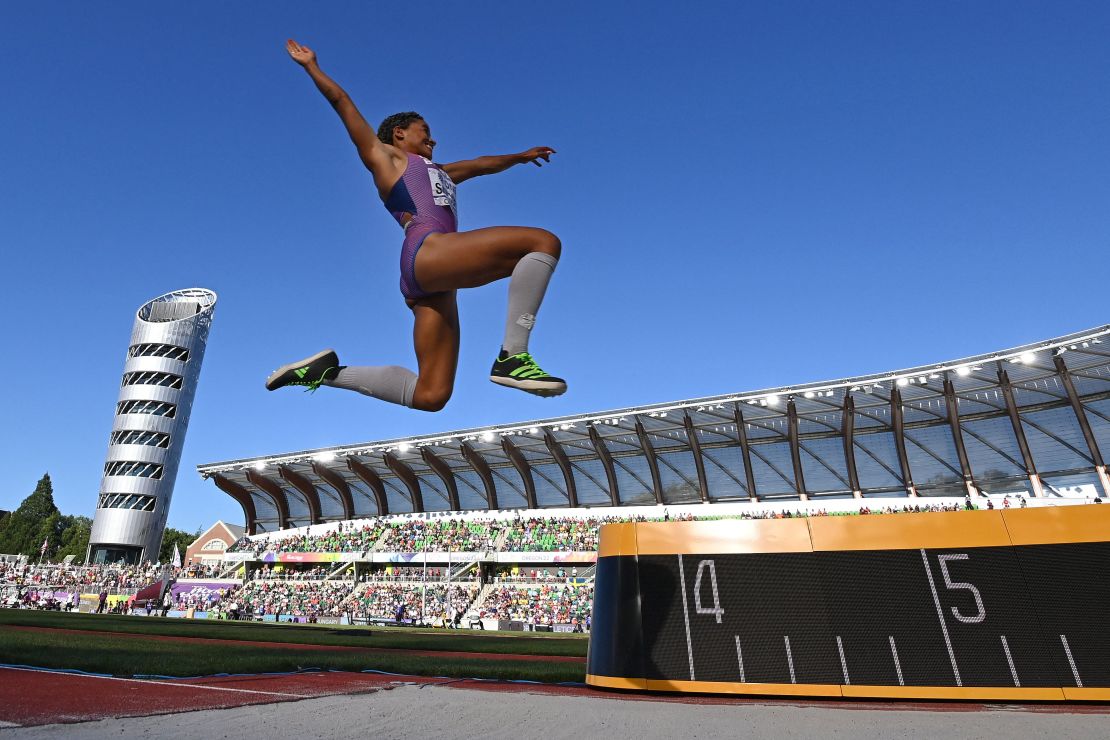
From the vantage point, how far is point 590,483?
4850 centimetres

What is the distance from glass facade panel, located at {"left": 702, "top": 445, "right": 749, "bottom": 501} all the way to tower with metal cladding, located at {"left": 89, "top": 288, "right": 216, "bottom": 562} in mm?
56581

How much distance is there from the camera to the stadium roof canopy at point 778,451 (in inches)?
1379

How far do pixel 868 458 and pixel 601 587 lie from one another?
3898 cm

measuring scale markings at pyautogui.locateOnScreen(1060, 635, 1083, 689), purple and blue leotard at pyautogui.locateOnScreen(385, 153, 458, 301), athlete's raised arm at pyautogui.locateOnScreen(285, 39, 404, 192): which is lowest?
measuring scale markings at pyautogui.locateOnScreen(1060, 635, 1083, 689)

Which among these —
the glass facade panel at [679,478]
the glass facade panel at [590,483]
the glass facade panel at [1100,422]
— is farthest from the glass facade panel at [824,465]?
the glass facade panel at [590,483]

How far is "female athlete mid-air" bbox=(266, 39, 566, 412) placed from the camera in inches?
143

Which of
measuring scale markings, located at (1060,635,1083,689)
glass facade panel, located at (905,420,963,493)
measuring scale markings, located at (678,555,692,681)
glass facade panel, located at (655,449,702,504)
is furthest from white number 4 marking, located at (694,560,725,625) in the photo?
glass facade panel, located at (655,449,702,504)

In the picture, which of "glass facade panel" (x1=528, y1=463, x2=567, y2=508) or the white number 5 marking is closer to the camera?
the white number 5 marking

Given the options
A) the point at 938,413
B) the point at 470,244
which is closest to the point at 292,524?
the point at 938,413

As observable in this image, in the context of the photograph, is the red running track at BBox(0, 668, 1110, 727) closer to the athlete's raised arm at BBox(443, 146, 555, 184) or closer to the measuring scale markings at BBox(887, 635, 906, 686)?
the measuring scale markings at BBox(887, 635, 906, 686)

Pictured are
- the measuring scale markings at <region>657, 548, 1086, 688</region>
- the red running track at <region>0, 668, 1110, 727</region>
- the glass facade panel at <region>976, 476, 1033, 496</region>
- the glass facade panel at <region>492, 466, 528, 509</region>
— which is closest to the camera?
the red running track at <region>0, 668, 1110, 727</region>

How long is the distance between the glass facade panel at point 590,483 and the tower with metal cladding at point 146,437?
46908 mm

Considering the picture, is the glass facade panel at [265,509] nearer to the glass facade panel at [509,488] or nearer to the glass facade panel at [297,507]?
the glass facade panel at [297,507]

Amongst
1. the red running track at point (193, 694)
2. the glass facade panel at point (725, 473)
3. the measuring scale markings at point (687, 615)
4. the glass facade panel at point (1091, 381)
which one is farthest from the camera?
the glass facade panel at point (725, 473)
